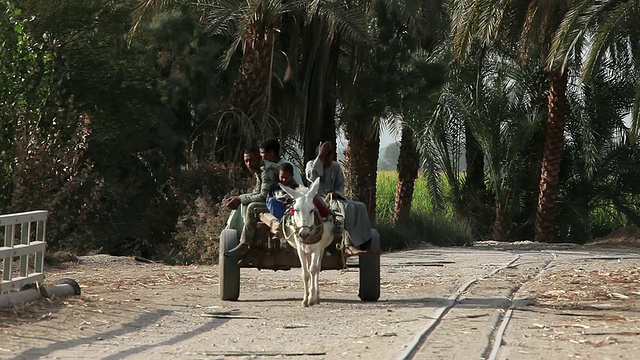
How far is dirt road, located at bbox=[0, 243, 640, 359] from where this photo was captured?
10.8 meters

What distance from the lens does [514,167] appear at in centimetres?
3706

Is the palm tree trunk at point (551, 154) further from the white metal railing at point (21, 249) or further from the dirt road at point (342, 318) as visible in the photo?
the white metal railing at point (21, 249)

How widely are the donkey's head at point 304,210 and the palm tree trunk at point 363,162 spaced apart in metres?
19.7

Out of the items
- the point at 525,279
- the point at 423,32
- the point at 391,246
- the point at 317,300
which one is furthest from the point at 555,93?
the point at 317,300

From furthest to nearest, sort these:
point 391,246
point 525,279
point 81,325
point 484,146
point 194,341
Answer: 1. point 484,146
2. point 391,246
3. point 525,279
4. point 81,325
5. point 194,341

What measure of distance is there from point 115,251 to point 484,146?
12.4 metres

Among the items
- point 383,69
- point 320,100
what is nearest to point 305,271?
point 320,100

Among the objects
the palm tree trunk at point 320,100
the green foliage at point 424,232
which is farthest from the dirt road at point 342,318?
the palm tree trunk at point 320,100

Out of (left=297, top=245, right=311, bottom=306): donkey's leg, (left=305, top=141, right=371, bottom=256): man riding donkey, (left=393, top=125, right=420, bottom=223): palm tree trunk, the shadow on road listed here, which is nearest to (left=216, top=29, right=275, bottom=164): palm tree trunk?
(left=393, top=125, right=420, bottom=223): palm tree trunk

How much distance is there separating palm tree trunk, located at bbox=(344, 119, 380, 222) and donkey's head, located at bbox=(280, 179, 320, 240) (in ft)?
64.7

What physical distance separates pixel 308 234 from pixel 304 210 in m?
0.27

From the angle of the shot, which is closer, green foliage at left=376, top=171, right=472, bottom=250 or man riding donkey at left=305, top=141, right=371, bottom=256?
man riding donkey at left=305, top=141, right=371, bottom=256

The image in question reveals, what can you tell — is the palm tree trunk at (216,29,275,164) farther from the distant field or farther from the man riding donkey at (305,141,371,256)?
the distant field

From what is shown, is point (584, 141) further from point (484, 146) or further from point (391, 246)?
point (391, 246)
